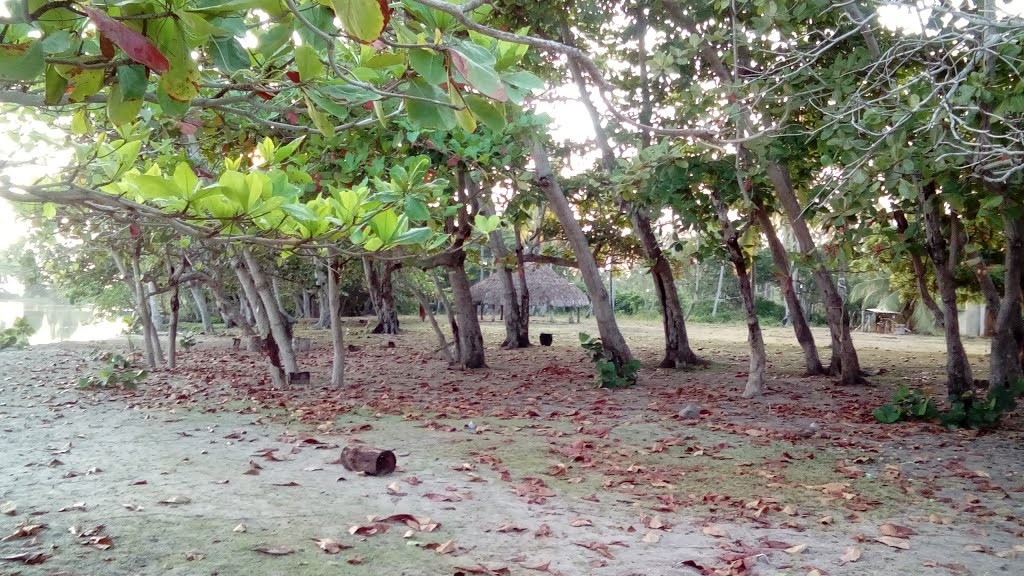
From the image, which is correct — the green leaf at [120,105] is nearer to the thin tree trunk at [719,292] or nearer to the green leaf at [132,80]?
the green leaf at [132,80]

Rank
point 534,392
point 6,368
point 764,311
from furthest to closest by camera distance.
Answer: point 764,311 → point 6,368 → point 534,392

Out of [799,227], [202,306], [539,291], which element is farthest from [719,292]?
[799,227]

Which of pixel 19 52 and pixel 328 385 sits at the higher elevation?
pixel 19 52

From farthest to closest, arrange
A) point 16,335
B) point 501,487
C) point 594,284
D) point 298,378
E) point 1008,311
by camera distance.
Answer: point 16,335, point 594,284, point 298,378, point 1008,311, point 501,487

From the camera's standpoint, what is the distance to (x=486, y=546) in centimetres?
363

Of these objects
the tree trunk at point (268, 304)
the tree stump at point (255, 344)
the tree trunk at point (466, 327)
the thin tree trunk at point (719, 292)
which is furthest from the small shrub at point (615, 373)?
the thin tree trunk at point (719, 292)

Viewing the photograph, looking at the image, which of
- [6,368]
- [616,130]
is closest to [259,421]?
[616,130]

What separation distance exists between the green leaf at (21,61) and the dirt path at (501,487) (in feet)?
7.87

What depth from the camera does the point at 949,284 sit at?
7730 millimetres

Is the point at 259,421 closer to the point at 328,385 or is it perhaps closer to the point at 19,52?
the point at 328,385

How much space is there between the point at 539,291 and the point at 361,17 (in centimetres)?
3014

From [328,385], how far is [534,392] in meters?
2.88

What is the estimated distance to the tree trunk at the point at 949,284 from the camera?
7.57 m

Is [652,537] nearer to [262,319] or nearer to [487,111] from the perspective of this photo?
[487,111]
